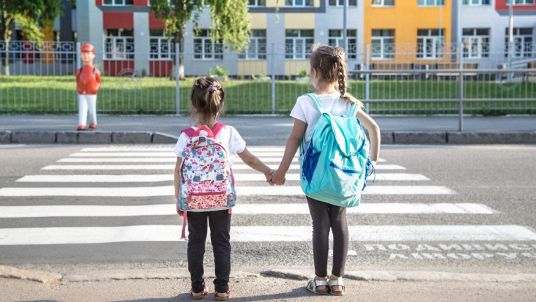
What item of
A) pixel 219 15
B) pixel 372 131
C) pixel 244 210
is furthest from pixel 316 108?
pixel 219 15

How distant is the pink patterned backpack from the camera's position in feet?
15.0

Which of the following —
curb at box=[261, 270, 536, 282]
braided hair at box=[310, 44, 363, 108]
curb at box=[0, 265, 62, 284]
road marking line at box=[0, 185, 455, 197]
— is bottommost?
curb at box=[261, 270, 536, 282]

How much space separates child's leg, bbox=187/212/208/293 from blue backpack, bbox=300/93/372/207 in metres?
0.68

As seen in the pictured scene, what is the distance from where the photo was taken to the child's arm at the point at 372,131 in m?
4.85

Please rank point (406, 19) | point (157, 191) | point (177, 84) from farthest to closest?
point (406, 19), point (177, 84), point (157, 191)

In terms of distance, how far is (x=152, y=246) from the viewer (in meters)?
6.18

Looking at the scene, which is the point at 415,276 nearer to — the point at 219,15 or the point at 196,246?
the point at 196,246

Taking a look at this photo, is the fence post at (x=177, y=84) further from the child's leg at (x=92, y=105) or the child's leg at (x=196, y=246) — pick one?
the child's leg at (x=196, y=246)

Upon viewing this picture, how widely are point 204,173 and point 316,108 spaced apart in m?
0.80

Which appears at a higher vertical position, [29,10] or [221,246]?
[29,10]

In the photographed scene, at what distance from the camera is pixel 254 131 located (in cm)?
1655

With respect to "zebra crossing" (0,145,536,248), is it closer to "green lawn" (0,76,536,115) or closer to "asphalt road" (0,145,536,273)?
"asphalt road" (0,145,536,273)

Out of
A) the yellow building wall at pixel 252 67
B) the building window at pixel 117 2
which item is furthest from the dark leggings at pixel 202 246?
the building window at pixel 117 2

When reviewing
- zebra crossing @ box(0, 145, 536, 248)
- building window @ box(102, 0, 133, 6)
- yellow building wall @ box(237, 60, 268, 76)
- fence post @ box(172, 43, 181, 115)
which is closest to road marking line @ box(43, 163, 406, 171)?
zebra crossing @ box(0, 145, 536, 248)
